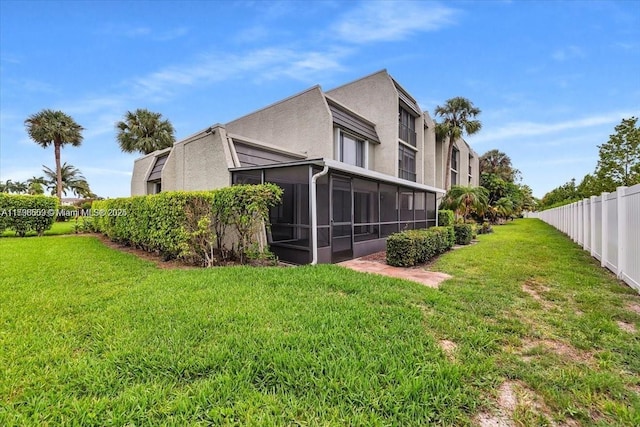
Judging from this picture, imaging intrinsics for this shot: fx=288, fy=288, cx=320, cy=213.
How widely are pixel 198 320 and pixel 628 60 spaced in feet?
60.2

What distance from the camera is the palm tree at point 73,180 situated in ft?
145

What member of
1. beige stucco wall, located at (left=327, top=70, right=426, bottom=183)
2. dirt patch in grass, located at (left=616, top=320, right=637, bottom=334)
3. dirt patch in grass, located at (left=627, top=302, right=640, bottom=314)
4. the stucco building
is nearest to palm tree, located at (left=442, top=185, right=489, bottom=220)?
the stucco building

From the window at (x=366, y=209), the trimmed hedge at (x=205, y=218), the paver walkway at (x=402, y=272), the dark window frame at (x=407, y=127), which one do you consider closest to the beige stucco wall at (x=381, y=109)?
the dark window frame at (x=407, y=127)

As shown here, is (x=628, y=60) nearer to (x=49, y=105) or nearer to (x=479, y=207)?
(x=479, y=207)

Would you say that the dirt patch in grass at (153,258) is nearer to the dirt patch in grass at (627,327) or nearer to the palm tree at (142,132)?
the dirt patch in grass at (627,327)

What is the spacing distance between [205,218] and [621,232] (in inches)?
385

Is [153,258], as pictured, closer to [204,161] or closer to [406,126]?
[204,161]

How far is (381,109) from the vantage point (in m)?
16.8

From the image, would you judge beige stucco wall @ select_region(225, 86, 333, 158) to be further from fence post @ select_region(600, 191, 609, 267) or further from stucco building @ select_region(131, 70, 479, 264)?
fence post @ select_region(600, 191, 609, 267)

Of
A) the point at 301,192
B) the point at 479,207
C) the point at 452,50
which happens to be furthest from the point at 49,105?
the point at 479,207

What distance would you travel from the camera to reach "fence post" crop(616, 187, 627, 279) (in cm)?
617

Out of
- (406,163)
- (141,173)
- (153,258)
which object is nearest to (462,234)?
(406,163)

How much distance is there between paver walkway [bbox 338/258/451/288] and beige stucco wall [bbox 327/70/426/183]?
866 centimetres

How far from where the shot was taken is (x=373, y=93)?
17.0 m
